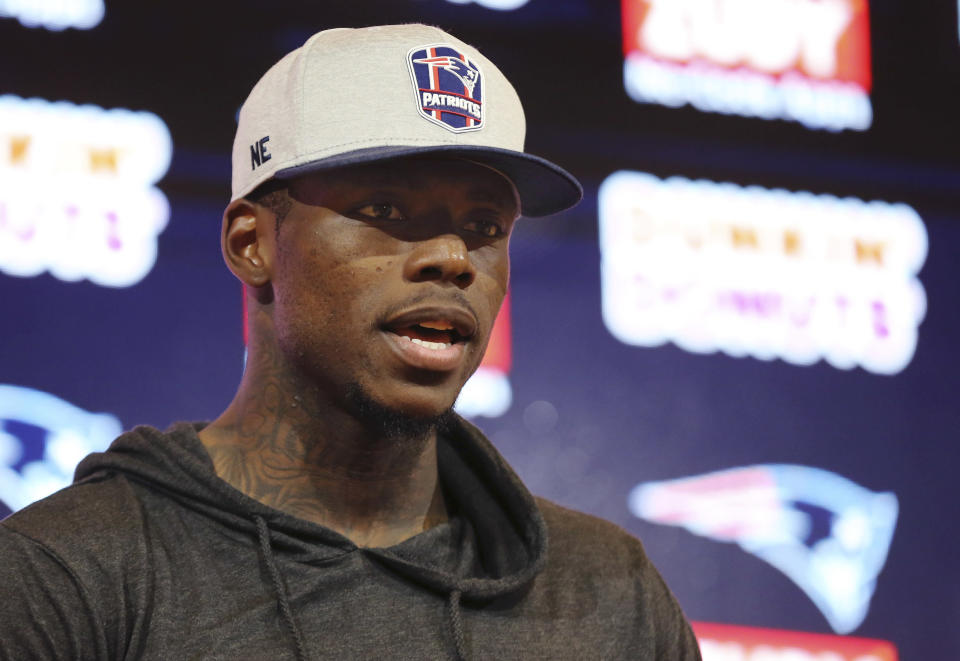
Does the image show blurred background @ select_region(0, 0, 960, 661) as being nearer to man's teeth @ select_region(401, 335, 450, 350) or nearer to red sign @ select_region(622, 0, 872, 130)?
red sign @ select_region(622, 0, 872, 130)

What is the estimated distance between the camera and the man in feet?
3.50

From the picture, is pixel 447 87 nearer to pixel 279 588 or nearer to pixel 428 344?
pixel 428 344

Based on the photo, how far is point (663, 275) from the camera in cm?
207

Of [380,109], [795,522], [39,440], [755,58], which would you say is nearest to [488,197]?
[380,109]

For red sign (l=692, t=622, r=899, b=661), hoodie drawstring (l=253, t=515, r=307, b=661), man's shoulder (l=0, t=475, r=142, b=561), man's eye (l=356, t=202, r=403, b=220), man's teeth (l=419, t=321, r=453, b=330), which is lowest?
red sign (l=692, t=622, r=899, b=661)

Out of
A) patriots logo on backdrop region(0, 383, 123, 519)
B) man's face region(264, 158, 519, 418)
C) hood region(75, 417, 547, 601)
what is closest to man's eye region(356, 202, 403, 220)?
man's face region(264, 158, 519, 418)

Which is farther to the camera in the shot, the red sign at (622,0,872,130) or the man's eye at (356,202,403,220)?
the red sign at (622,0,872,130)

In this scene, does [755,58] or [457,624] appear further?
[755,58]

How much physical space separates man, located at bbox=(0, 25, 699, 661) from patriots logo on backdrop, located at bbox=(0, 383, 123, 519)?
569mm

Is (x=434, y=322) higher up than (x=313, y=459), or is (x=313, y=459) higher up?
(x=434, y=322)

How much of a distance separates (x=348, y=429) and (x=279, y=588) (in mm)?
170

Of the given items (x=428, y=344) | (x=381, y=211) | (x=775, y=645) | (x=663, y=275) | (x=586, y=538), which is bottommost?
(x=775, y=645)

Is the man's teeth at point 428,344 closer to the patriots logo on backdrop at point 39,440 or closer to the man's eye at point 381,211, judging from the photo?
the man's eye at point 381,211

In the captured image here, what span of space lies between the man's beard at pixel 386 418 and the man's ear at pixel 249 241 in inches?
6.3
